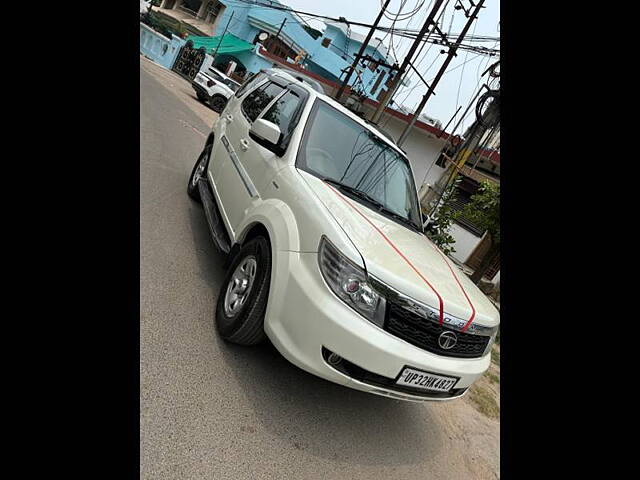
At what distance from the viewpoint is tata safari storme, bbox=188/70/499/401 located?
216 centimetres

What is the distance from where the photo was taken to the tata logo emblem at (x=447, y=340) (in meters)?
2.30

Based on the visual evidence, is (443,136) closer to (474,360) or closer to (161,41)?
(474,360)

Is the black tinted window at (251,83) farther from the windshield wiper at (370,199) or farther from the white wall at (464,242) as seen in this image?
the white wall at (464,242)

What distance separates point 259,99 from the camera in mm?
4379

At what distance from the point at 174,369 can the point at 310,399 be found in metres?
0.93

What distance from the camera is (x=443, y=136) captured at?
1356cm

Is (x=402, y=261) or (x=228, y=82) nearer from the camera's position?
(x=402, y=261)

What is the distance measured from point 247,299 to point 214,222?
1450 mm

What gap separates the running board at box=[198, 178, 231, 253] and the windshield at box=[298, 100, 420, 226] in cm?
106

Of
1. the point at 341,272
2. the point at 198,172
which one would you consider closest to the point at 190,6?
the point at 198,172

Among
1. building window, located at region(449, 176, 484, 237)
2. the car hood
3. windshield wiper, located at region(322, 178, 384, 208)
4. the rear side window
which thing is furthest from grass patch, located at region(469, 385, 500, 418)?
building window, located at region(449, 176, 484, 237)

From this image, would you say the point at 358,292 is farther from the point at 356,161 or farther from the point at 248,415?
the point at 356,161
